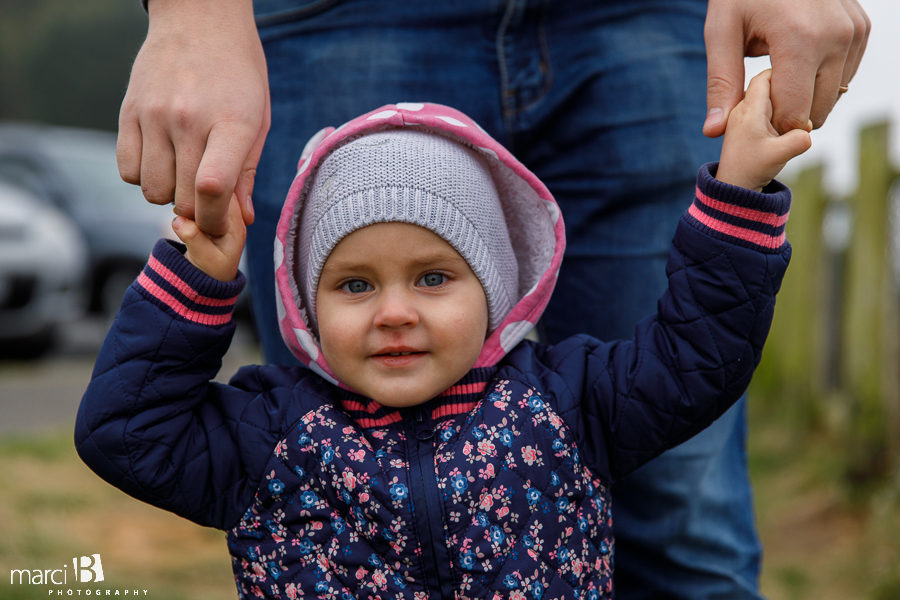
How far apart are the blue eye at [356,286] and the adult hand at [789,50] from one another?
558 millimetres

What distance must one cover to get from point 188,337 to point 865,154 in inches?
148

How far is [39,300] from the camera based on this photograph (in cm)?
684

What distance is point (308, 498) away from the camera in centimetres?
145

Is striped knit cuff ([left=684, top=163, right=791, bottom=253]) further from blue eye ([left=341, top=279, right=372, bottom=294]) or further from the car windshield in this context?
the car windshield

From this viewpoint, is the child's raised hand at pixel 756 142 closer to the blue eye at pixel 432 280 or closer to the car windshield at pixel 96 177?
the blue eye at pixel 432 280

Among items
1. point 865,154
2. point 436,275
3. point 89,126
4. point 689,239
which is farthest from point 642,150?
point 89,126

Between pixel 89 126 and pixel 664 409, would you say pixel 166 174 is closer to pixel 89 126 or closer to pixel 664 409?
pixel 664 409

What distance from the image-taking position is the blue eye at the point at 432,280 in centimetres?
152

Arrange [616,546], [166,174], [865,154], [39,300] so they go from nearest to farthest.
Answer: [166,174], [616,546], [865,154], [39,300]

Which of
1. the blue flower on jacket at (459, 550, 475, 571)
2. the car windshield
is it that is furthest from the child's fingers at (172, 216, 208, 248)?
the car windshield

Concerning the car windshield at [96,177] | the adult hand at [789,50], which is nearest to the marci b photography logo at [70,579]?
the adult hand at [789,50]

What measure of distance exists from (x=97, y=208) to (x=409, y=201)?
6942 mm

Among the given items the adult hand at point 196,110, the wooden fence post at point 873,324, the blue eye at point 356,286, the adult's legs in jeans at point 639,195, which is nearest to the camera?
the adult hand at point 196,110

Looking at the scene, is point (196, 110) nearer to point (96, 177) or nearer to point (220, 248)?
point (220, 248)
